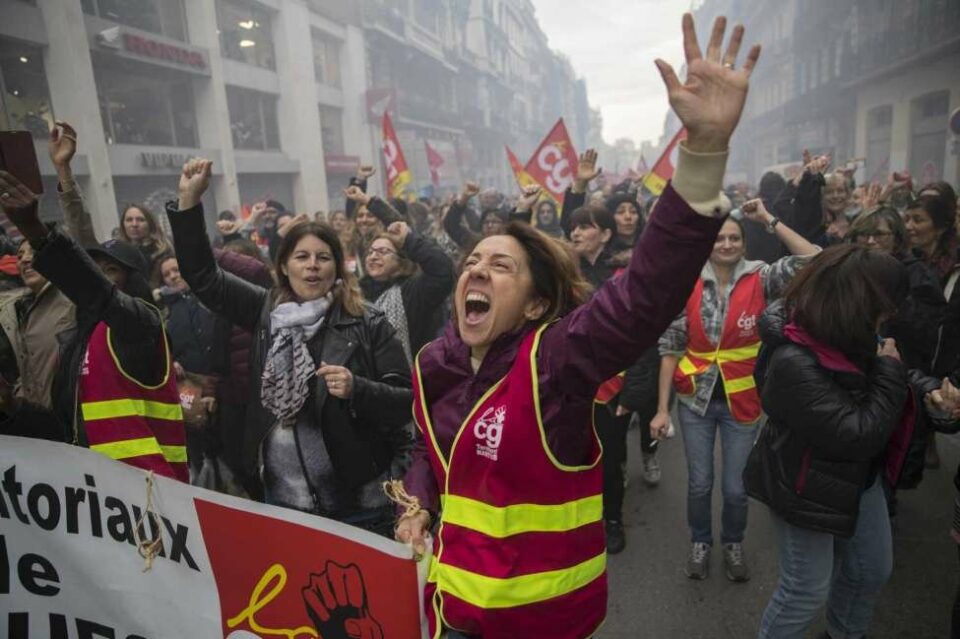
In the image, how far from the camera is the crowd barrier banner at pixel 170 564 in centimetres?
157

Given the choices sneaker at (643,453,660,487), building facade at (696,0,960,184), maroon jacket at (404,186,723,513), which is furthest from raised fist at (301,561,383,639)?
building facade at (696,0,960,184)

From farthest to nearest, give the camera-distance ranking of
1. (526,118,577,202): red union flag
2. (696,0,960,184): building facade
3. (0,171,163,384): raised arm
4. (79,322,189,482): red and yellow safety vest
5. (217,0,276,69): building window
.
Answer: (696,0,960,184): building facade
(217,0,276,69): building window
(526,118,577,202): red union flag
(79,322,189,482): red and yellow safety vest
(0,171,163,384): raised arm

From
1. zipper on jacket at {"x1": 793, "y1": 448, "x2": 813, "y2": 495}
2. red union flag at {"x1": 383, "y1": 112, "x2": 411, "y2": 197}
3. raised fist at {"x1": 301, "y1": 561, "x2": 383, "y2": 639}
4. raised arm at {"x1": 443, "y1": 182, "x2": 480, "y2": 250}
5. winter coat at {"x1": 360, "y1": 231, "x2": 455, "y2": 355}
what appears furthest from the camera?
red union flag at {"x1": 383, "y1": 112, "x2": 411, "y2": 197}

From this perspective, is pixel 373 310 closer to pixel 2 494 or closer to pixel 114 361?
pixel 114 361

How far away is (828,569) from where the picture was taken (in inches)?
83.2

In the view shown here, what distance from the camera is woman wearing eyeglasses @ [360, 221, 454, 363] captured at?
347 centimetres

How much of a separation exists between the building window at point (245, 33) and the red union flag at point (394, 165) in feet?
31.3

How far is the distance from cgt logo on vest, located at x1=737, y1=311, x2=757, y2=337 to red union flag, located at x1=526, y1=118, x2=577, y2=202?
498 cm

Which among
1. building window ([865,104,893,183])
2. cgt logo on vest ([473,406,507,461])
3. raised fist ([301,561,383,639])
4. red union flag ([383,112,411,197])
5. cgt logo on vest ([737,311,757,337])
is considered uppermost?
building window ([865,104,893,183])

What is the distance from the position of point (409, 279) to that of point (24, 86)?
372 inches

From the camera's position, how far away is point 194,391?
10.8 feet

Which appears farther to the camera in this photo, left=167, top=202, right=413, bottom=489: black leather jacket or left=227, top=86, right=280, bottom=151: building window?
left=227, top=86, right=280, bottom=151: building window

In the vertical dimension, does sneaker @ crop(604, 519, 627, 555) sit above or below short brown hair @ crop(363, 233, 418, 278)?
below

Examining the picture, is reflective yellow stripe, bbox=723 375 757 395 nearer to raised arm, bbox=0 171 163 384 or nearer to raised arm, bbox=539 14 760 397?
raised arm, bbox=539 14 760 397
